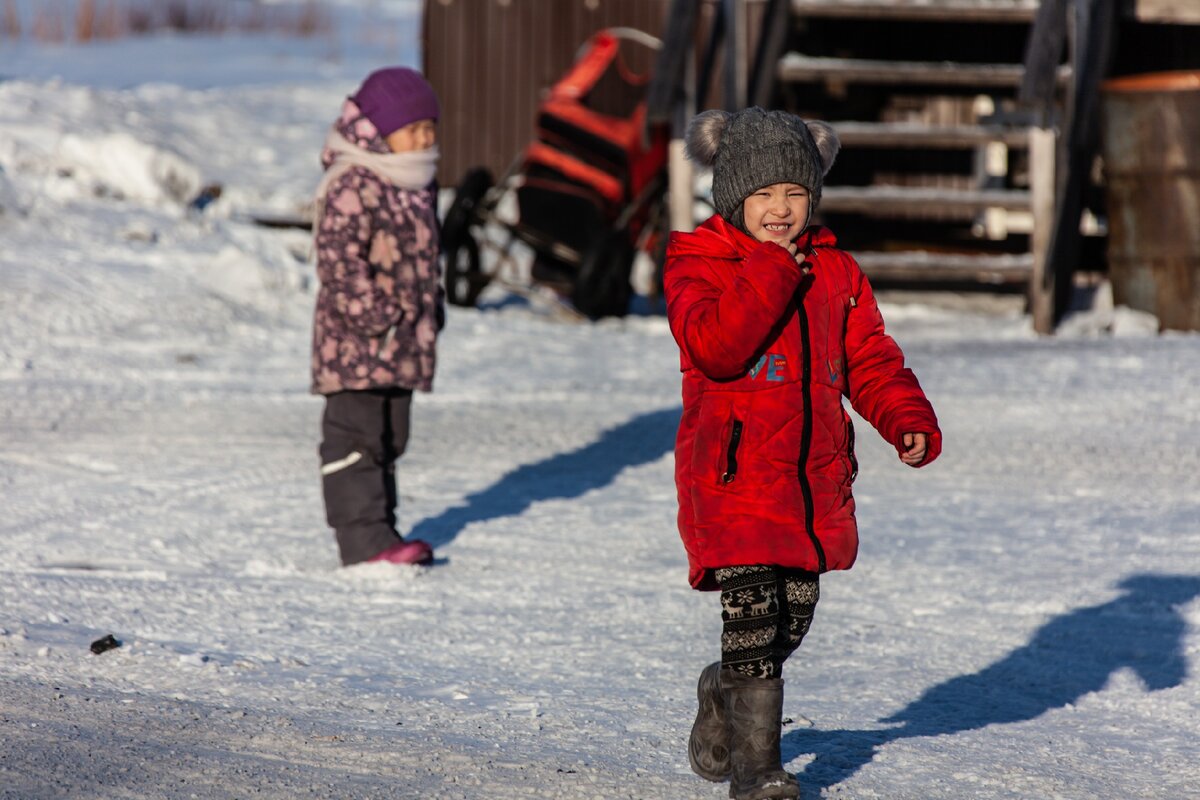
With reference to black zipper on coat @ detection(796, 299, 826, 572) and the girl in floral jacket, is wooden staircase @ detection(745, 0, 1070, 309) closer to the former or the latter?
the girl in floral jacket

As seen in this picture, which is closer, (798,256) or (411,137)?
(798,256)

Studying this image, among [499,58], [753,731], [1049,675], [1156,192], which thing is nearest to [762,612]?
[753,731]

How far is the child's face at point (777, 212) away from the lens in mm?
3135

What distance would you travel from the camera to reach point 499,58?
49.1 feet

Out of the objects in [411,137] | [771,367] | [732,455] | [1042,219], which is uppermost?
[411,137]

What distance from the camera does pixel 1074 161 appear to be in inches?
380

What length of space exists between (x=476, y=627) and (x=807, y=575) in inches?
65.7

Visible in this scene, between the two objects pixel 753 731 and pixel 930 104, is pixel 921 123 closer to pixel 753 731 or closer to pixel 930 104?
pixel 930 104

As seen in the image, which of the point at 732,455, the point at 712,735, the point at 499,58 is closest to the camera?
the point at 732,455

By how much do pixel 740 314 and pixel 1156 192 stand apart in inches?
284

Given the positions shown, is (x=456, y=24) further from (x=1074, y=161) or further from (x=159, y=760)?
(x=159, y=760)

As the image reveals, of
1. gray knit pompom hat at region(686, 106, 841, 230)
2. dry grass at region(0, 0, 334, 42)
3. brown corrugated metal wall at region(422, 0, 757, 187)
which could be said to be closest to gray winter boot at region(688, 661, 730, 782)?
gray knit pompom hat at region(686, 106, 841, 230)

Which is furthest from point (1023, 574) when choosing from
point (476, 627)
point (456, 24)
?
point (456, 24)

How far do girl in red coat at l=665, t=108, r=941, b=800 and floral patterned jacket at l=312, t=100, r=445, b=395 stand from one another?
6.92 feet
